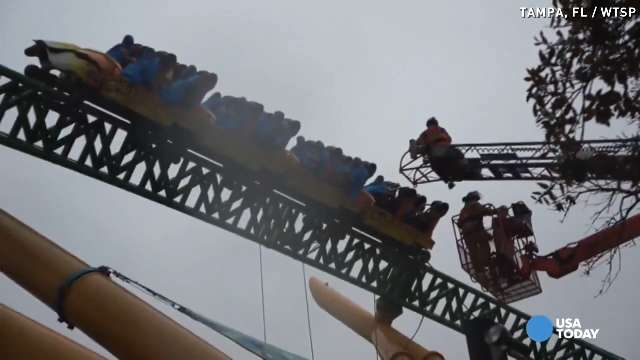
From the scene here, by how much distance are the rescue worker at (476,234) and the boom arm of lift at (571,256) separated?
0.85 meters

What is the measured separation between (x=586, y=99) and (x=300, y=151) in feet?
16.7

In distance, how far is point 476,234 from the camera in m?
11.8

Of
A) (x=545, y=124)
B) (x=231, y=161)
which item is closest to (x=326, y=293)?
(x=231, y=161)

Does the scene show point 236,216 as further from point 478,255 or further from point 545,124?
point 478,255

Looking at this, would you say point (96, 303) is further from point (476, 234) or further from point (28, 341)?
point (476, 234)

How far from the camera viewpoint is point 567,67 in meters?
4.20

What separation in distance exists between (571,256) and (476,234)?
6.94 ft

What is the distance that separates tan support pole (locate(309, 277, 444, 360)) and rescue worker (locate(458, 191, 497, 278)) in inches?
91.5

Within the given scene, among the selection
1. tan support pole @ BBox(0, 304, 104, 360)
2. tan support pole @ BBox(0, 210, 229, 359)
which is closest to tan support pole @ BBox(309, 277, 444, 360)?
tan support pole @ BBox(0, 210, 229, 359)

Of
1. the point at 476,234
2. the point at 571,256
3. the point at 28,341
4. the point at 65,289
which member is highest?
the point at 571,256

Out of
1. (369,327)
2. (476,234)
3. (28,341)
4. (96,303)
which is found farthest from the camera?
(476,234)

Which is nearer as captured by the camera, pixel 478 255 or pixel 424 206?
pixel 424 206

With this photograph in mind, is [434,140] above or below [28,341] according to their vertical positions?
above

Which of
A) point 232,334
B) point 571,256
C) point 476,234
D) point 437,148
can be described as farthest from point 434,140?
point 232,334
